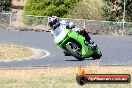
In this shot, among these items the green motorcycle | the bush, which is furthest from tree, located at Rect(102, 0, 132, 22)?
the green motorcycle

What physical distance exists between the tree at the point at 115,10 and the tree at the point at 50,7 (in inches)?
140

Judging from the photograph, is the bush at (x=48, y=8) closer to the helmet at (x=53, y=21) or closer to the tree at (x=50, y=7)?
the tree at (x=50, y=7)

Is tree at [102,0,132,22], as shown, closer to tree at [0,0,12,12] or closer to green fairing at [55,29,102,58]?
tree at [0,0,12,12]

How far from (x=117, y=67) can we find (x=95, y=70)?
9.11 ft

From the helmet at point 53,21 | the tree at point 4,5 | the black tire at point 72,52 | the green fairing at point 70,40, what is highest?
the helmet at point 53,21

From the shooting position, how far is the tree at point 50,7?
159 ft

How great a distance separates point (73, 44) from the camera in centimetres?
663

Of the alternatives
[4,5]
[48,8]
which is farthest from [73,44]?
[4,5]

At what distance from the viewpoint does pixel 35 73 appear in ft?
55.4

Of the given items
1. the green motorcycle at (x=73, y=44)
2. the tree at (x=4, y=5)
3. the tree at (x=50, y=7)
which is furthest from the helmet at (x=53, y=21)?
the tree at (x=4, y=5)

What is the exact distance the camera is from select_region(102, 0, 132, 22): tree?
4987cm

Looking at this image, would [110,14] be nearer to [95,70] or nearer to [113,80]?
[95,70]

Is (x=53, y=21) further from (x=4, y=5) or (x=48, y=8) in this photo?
(x=4, y=5)

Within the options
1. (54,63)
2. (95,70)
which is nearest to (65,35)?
(95,70)
